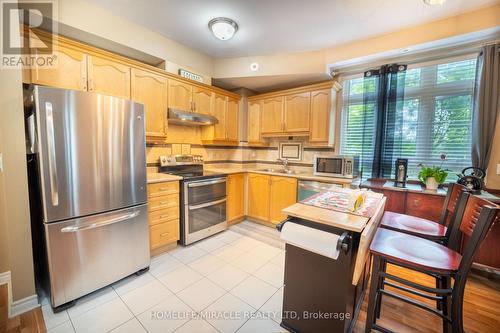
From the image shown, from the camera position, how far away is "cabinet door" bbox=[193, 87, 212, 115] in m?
3.12

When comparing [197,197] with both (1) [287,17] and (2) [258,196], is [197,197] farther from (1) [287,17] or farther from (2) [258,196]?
(1) [287,17]

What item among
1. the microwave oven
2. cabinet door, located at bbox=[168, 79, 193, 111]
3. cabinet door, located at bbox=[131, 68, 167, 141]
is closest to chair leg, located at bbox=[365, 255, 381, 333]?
the microwave oven

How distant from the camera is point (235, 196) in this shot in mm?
3549

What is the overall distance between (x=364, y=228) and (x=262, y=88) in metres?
3.36

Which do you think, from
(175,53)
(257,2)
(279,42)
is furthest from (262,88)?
(257,2)

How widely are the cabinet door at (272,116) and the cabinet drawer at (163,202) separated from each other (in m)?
2.02

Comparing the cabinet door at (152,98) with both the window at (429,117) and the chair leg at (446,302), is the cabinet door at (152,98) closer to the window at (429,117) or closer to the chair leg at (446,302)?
the window at (429,117)

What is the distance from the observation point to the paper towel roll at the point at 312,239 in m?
1.18

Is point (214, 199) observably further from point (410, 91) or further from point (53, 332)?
point (410, 91)

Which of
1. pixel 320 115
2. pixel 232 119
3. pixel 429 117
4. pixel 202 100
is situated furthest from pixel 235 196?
pixel 429 117

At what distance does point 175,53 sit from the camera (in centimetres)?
290

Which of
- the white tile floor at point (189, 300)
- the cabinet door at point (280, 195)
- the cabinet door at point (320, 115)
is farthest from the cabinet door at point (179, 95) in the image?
the white tile floor at point (189, 300)

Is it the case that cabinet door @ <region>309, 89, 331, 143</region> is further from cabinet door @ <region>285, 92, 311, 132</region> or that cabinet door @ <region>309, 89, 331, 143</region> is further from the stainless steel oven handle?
the stainless steel oven handle

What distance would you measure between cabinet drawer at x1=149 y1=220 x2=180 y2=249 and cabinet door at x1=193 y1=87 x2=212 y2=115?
1.74m
